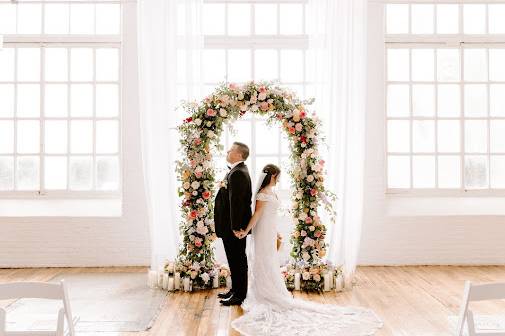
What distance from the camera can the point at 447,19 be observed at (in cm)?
756

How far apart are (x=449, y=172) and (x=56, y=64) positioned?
5889 millimetres

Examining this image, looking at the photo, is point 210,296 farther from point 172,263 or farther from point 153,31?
point 153,31

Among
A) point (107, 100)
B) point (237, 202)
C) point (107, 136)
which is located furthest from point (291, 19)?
point (237, 202)

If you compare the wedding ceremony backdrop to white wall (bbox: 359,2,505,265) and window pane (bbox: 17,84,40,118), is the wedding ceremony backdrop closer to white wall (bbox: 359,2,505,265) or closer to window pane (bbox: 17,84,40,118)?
white wall (bbox: 359,2,505,265)

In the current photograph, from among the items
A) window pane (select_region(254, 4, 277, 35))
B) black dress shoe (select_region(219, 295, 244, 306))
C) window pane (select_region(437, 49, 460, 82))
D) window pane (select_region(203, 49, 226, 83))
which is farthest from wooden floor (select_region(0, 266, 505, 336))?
window pane (select_region(254, 4, 277, 35))

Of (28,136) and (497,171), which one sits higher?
(28,136)

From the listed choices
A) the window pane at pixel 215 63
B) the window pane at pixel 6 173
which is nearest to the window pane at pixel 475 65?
the window pane at pixel 215 63

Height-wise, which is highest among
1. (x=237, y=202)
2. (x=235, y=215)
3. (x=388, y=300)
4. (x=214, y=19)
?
(x=214, y=19)

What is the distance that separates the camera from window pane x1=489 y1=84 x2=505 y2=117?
24.9ft

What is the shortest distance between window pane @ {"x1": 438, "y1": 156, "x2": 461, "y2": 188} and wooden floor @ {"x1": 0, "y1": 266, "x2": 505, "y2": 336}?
1.24 metres

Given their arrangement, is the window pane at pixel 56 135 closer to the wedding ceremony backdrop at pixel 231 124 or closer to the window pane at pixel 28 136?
the window pane at pixel 28 136

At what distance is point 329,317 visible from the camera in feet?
15.1

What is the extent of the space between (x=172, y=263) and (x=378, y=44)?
4016 mm

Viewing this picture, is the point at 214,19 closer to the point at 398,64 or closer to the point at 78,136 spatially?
the point at 78,136
